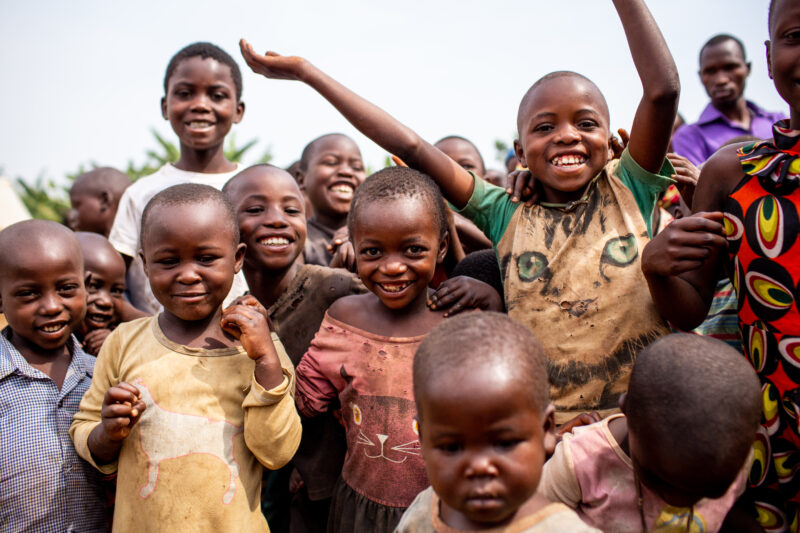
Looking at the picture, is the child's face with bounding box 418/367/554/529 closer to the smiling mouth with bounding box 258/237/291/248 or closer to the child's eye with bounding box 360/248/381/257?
the child's eye with bounding box 360/248/381/257

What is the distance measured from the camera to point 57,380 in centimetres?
253

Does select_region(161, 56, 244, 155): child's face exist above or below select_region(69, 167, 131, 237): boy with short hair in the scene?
above

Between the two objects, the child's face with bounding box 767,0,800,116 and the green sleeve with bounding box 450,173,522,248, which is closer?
the child's face with bounding box 767,0,800,116

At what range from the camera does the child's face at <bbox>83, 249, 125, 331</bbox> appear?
327 centimetres

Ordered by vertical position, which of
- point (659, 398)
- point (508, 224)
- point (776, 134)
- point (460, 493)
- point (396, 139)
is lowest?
point (460, 493)

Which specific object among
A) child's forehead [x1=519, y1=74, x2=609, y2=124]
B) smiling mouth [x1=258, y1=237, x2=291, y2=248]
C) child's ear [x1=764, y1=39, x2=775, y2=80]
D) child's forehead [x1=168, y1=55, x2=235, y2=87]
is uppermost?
child's ear [x1=764, y1=39, x2=775, y2=80]

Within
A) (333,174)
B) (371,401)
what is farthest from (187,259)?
(333,174)

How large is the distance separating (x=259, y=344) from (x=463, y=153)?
268 cm

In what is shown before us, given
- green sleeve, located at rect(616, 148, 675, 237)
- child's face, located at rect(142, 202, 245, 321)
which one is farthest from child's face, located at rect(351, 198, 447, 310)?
green sleeve, located at rect(616, 148, 675, 237)

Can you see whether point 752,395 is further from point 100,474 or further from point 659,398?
point 100,474

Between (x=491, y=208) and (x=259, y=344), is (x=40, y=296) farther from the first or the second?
(x=491, y=208)

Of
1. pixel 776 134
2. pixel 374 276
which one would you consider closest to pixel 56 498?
pixel 374 276

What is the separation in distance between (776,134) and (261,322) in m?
1.85

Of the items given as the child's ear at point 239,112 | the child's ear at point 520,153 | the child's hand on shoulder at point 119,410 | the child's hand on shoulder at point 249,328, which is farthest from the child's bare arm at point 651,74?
the child's ear at point 239,112
